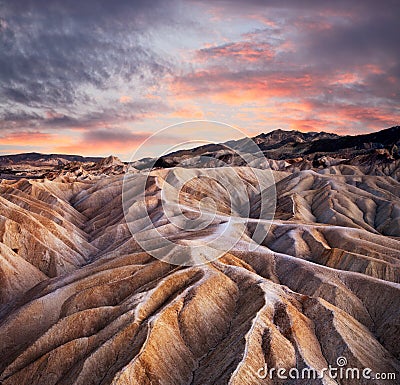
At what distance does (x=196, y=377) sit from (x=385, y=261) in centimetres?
3525

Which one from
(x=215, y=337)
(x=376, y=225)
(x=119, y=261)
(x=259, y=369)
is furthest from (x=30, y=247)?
(x=376, y=225)

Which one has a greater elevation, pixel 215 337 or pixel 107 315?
pixel 107 315

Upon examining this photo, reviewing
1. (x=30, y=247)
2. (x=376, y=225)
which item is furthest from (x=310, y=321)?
(x=376, y=225)

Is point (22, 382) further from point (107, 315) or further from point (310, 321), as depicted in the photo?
point (310, 321)

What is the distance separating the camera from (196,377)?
101 ft

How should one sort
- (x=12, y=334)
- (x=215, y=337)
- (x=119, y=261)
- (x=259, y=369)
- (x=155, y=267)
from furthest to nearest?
(x=119, y=261), (x=155, y=267), (x=12, y=334), (x=215, y=337), (x=259, y=369)

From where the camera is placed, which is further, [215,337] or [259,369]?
[215,337]

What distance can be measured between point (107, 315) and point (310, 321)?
20.3 metres

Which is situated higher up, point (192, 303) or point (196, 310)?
point (192, 303)

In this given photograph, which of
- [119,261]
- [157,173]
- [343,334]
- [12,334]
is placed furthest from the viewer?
[157,173]

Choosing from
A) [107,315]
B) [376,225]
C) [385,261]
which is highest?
[107,315]

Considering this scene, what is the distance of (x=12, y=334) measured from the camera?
4006cm

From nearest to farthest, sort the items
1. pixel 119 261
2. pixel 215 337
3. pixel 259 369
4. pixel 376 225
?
pixel 259 369 < pixel 215 337 < pixel 119 261 < pixel 376 225

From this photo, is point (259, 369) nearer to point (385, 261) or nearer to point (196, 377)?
point (196, 377)
